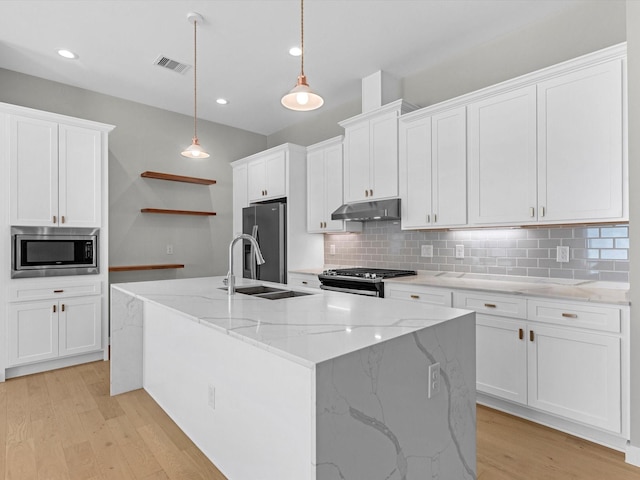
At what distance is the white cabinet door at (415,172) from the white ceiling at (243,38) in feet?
2.46

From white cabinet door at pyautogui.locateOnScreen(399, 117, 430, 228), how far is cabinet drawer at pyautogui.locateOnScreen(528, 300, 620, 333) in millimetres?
Result: 1160

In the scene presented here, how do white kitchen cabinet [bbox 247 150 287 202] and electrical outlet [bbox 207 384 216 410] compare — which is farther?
white kitchen cabinet [bbox 247 150 287 202]

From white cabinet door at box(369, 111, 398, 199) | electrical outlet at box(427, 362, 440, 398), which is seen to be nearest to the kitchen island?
electrical outlet at box(427, 362, 440, 398)

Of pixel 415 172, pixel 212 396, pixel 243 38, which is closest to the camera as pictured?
pixel 212 396

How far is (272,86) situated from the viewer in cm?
406

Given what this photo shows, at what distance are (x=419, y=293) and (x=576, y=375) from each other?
3.77 feet

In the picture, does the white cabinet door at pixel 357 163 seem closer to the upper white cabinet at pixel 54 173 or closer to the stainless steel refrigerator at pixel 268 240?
the stainless steel refrigerator at pixel 268 240

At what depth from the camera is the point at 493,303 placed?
255cm

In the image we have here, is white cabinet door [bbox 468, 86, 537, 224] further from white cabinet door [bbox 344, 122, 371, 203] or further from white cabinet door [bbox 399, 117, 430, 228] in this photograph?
white cabinet door [bbox 344, 122, 371, 203]

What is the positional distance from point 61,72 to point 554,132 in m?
4.54

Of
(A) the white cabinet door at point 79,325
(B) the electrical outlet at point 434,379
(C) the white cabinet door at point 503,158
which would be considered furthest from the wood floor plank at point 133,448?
(C) the white cabinet door at point 503,158

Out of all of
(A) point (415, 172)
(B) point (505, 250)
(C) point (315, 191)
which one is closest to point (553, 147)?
(B) point (505, 250)

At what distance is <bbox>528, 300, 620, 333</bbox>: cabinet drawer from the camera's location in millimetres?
2057

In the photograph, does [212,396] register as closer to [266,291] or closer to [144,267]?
[266,291]
